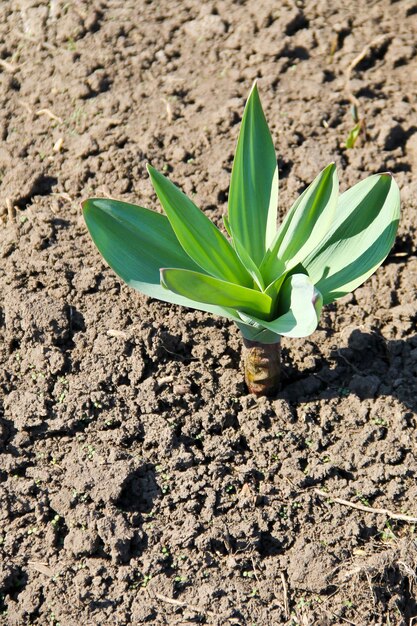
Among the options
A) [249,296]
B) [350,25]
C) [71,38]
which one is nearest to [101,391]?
[249,296]

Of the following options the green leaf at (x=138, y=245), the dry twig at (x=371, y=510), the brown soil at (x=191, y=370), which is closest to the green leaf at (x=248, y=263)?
the green leaf at (x=138, y=245)

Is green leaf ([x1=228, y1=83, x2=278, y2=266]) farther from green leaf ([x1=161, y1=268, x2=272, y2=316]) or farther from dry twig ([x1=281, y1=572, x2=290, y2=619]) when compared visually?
dry twig ([x1=281, y1=572, x2=290, y2=619])

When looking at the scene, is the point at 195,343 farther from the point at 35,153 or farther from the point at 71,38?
the point at 71,38

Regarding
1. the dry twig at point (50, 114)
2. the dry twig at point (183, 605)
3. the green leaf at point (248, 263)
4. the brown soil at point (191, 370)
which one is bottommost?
the dry twig at point (183, 605)

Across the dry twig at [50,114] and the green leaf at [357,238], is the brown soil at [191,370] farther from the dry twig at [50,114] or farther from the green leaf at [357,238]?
the green leaf at [357,238]

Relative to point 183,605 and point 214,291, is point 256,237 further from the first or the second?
point 183,605

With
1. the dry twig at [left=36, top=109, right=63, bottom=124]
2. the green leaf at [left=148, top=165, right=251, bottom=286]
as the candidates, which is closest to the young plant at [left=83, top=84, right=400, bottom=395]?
the green leaf at [left=148, top=165, right=251, bottom=286]
